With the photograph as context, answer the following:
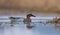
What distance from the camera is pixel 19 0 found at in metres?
1.28

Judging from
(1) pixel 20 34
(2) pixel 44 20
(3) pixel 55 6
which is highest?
(3) pixel 55 6

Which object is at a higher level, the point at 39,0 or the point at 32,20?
the point at 39,0

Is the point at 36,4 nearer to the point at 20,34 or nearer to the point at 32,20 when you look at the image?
the point at 32,20

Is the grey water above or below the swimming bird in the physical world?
below

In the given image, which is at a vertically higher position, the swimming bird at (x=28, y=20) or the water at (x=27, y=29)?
the swimming bird at (x=28, y=20)

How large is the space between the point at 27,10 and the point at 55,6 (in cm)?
26

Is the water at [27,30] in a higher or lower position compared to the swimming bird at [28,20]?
lower

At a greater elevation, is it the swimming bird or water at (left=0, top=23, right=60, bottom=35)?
the swimming bird

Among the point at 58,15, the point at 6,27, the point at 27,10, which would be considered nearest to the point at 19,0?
the point at 27,10

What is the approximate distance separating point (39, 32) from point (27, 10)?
220mm

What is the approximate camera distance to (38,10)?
1.26 metres

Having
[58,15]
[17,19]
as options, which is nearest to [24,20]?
[17,19]

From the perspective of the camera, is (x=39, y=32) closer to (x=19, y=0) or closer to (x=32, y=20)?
(x=32, y=20)

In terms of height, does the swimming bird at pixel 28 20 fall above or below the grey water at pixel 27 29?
above
